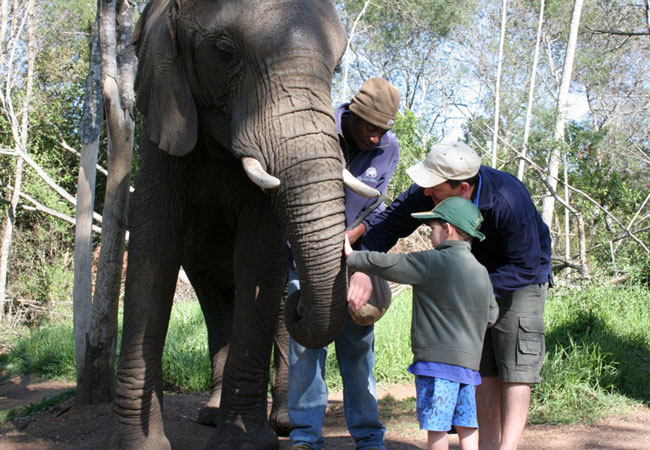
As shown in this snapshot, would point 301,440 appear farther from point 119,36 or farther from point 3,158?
point 3,158

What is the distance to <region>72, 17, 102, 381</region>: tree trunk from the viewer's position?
550cm

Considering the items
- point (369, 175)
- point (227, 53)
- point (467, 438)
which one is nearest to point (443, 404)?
point (467, 438)

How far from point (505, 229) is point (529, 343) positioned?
636 millimetres

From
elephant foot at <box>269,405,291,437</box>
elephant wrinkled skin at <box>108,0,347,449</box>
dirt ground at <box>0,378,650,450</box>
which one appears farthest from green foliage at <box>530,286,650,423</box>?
elephant wrinkled skin at <box>108,0,347,449</box>

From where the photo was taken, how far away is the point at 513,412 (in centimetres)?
360

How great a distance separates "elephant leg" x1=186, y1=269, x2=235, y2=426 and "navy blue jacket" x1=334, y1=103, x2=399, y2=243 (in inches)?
63.9

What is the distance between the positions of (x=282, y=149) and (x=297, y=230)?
39 cm

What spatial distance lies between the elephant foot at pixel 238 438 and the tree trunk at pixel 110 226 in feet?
5.12

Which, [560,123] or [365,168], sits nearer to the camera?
[365,168]

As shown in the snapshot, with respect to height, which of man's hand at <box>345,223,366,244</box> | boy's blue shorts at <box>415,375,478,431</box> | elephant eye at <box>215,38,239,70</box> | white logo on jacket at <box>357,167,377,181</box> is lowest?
boy's blue shorts at <box>415,375,478,431</box>

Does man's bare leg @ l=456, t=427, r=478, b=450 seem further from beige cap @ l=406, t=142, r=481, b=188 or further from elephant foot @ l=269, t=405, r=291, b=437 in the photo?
elephant foot @ l=269, t=405, r=291, b=437

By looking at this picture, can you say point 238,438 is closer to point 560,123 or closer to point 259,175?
point 259,175

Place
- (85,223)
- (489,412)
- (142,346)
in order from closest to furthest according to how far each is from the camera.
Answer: (489,412)
(142,346)
(85,223)

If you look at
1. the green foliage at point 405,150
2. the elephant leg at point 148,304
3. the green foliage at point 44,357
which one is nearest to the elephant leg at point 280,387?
the elephant leg at point 148,304
